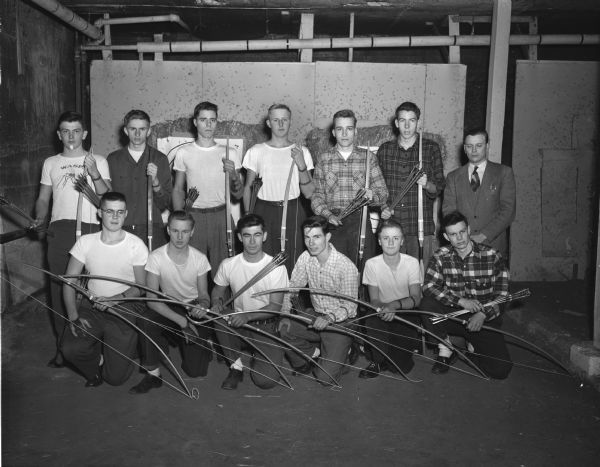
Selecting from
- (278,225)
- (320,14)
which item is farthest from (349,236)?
(320,14)

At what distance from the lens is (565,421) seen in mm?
3504

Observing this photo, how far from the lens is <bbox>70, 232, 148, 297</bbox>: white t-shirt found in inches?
160

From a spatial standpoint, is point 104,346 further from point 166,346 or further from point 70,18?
point 70,18

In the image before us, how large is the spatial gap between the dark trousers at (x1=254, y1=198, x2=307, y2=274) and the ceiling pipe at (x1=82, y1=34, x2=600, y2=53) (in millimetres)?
2453

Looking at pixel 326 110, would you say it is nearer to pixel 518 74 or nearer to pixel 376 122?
pixel 376 122

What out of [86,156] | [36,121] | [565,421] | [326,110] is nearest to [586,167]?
[326,110]

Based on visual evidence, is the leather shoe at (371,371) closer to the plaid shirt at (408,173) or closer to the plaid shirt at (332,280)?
the plaid shirt at (332,280)

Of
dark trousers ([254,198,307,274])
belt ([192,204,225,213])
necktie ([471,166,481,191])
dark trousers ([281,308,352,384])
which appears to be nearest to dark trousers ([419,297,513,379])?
dark trousers ([281,308,352,384])

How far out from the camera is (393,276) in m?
4.33

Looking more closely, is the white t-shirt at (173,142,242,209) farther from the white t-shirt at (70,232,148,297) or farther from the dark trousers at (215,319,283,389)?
the dark trousers at (215,319,283,389)

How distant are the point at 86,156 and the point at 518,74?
474 cm

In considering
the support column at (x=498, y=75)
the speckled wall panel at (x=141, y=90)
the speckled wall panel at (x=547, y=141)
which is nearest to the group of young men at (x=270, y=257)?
the support column at (x=498, y=75)

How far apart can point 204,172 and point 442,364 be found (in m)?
2.24

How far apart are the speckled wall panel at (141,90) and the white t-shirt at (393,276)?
325cm
